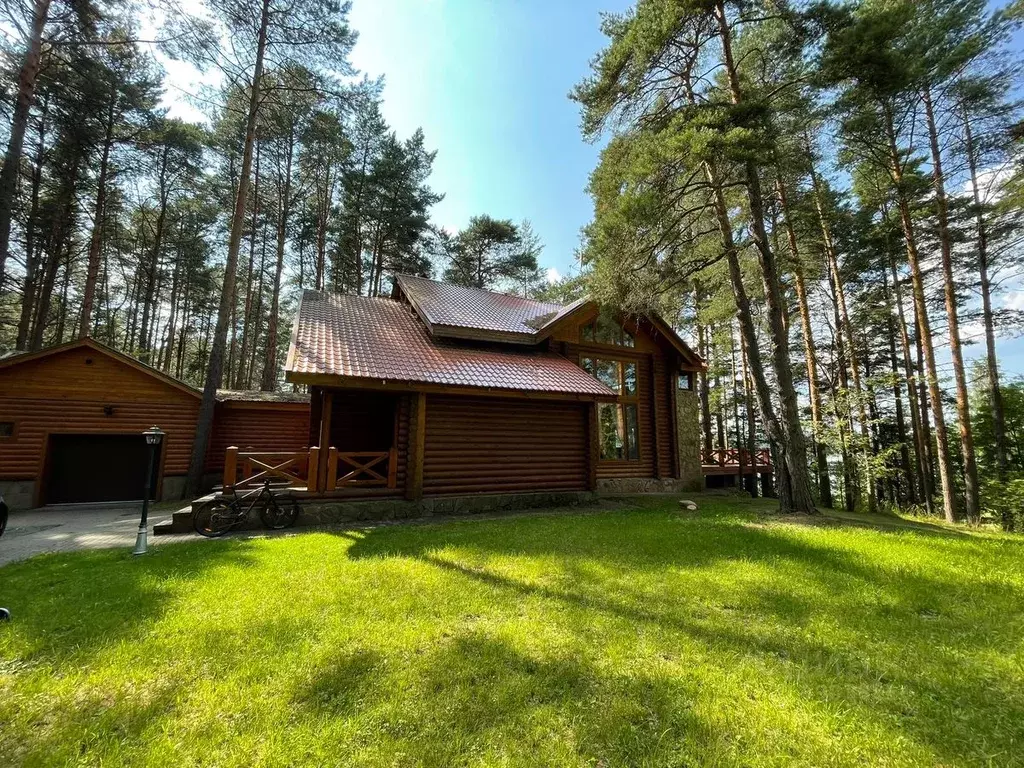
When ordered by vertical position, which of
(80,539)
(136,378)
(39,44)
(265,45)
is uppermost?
(265,45)

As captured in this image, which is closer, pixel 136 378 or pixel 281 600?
pixel 281 600

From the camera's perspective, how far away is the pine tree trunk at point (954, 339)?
410 inches

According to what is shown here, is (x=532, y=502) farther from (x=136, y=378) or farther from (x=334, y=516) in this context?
(x=136, y=378)

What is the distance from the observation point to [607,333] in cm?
1262

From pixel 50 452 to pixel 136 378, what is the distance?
8.54 ft

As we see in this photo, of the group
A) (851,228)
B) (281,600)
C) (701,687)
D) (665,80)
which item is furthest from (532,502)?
(851,228)

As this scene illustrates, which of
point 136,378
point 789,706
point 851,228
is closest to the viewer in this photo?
point 789,706

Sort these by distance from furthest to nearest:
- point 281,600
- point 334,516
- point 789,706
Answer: point 334,516 < point 281,600 < point 789,706

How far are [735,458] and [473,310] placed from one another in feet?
42.9

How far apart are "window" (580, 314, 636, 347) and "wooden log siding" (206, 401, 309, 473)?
9.47 m

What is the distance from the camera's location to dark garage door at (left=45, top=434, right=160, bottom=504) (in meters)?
10.7

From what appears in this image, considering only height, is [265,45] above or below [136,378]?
above

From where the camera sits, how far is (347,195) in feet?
62.5

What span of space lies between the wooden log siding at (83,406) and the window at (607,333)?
39.1 feet
